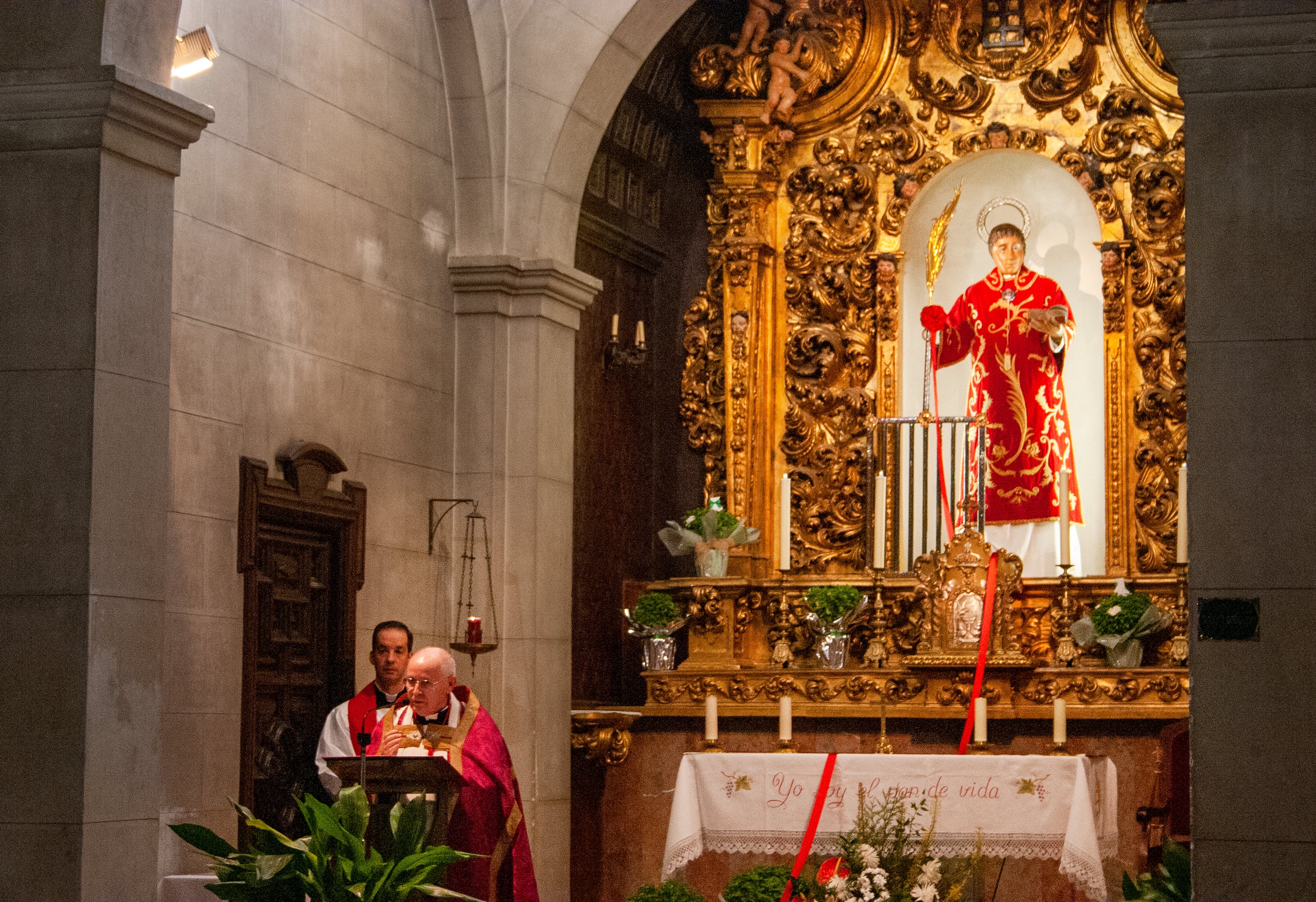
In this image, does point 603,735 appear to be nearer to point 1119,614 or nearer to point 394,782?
point 1119,614

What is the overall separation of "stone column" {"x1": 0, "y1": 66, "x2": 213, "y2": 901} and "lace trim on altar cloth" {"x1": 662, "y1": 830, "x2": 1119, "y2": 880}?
138 inches

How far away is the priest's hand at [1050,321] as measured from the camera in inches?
483

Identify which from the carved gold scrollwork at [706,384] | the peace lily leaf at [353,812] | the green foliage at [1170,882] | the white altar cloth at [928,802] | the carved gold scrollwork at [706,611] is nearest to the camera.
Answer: the green foliage at [1170,882]

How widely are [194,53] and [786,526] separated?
5.21m

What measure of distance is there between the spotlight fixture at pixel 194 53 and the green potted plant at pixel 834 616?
16.7ft

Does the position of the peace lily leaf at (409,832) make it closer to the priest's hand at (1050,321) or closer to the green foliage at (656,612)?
the green foliage at (656,612)

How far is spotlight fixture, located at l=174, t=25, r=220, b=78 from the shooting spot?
8.26 metres

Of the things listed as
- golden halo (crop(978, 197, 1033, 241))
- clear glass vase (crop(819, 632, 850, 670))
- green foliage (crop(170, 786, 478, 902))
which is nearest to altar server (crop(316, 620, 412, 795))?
green foliage (crop(170, 786, 478, 902))

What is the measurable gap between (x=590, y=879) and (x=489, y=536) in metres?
2.10

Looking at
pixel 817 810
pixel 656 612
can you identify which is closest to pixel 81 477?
pixel 817 810

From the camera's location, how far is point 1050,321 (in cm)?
1227

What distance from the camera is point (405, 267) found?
34.9 ft

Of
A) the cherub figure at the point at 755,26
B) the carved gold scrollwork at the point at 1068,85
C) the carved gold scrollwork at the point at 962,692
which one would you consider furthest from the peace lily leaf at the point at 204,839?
the carved gold scrollwork at the point at 1068,85

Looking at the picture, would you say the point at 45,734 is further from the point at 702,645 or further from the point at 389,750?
the point at 702,645
